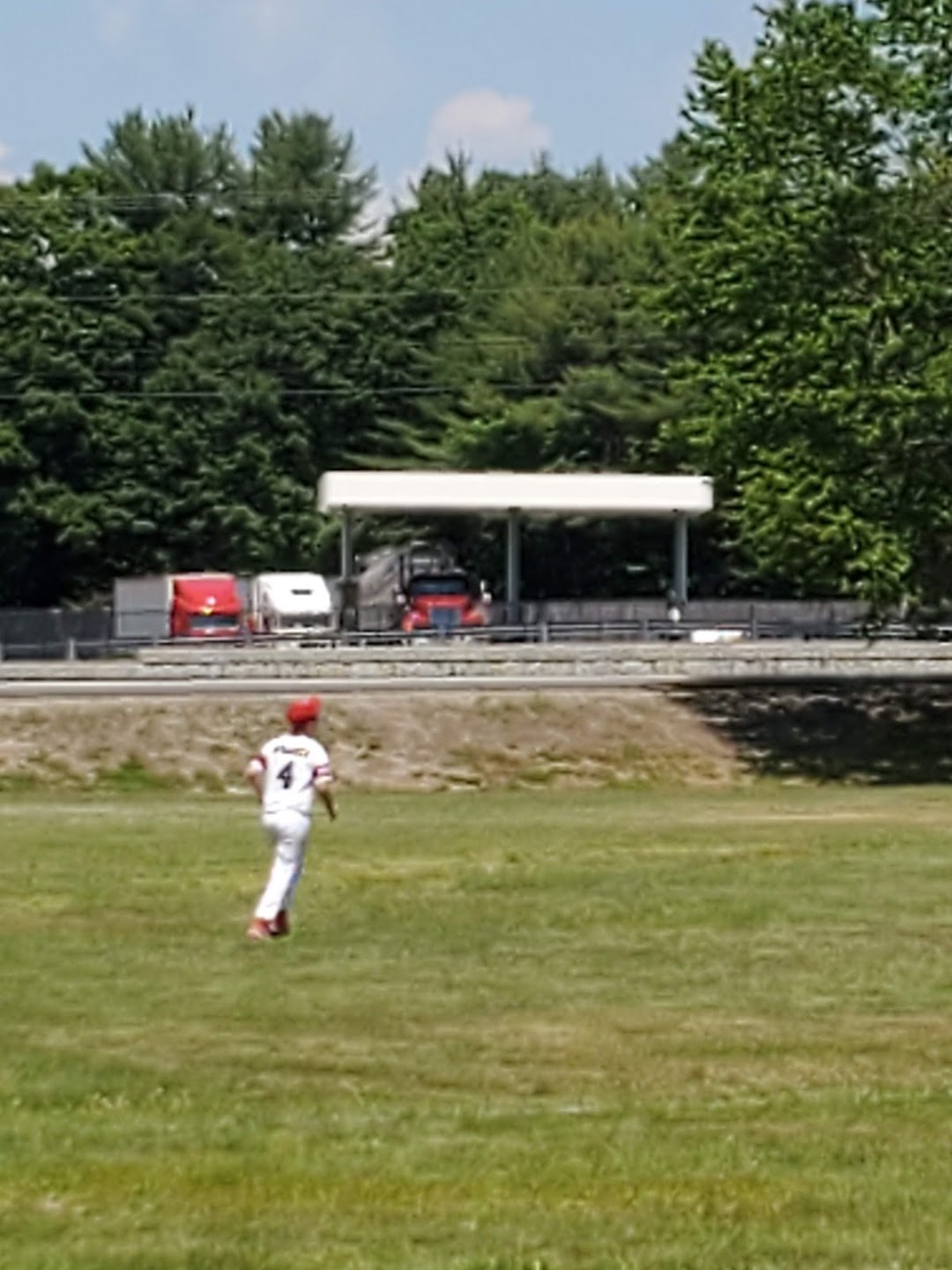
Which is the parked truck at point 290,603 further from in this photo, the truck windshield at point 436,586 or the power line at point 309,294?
the power line at point 309,294

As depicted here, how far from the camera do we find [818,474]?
54.8m

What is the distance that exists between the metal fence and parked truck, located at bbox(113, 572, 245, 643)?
97 cm

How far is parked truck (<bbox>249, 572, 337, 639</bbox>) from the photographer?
85.1 m

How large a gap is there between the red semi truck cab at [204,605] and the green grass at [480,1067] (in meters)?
52.7

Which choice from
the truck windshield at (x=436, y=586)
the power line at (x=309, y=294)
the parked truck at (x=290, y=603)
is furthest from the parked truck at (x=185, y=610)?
the power line at (x=309, y=294)

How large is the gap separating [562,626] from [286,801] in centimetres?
5031

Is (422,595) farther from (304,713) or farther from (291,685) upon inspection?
(304,713)

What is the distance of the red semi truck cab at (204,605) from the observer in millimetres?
82562

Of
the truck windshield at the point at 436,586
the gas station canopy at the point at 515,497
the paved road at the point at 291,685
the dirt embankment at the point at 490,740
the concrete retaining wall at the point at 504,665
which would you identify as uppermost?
the gas station canopy at the point at 515,497

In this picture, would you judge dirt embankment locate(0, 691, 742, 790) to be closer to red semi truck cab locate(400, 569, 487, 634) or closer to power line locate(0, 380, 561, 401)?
red semi truck cab locate(400, 569, 487, 634)

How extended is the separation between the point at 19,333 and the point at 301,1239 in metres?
87.3

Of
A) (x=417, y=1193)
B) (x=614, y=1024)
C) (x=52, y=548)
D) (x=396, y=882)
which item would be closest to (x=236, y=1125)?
(x=417, y=1193)

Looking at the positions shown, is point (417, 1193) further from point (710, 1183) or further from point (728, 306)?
point (728, 306)

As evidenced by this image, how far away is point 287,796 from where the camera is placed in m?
21.3
